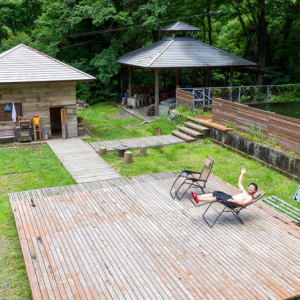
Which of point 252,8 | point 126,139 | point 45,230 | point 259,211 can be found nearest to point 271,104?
point 252,8

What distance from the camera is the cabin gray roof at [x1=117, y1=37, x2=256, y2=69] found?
65.7ft

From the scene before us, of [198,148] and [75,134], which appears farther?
[75,134]

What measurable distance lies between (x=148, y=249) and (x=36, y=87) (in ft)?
37.6

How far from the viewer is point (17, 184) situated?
437 inches

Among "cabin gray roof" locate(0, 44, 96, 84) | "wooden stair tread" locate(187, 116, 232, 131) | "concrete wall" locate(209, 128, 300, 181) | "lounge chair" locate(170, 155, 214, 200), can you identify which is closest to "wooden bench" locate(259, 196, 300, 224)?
"lounge chair" locate(170, 155, 214, 200)

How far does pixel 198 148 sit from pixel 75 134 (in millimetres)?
6092

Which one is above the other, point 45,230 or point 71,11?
point 71,11

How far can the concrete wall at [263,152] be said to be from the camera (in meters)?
11.1

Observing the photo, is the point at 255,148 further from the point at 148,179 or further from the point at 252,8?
the point at 252,8

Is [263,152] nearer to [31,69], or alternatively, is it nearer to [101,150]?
[101,150]

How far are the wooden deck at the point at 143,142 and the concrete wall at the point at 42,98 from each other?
104 inches

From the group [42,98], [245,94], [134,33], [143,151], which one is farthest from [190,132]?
[134,33]

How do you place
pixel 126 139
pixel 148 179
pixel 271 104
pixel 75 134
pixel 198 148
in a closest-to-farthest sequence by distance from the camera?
1. pixel 148 179
2. pixel 198 148
3. pixel 126 139
4. pixel 75 134
5. pixel 271 104

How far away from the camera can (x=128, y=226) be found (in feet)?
25.7
